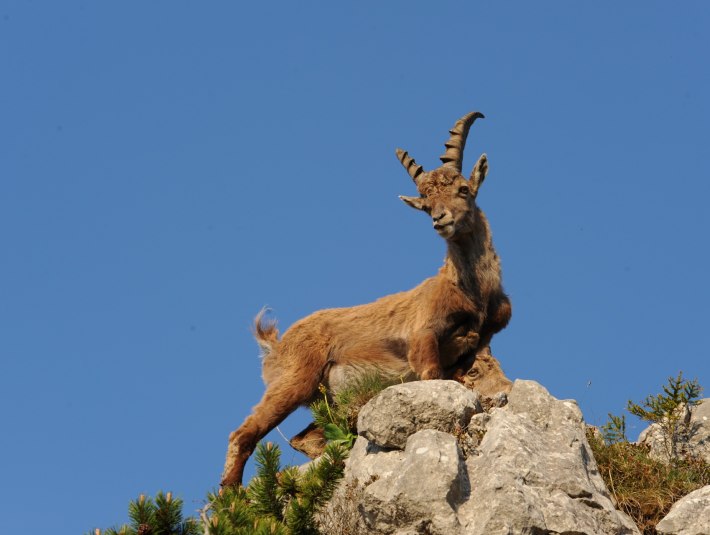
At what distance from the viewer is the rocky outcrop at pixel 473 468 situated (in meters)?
9.63

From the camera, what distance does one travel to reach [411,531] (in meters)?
9.70

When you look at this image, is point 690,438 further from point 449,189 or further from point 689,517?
point 449,189

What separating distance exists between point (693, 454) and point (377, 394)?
3549mm

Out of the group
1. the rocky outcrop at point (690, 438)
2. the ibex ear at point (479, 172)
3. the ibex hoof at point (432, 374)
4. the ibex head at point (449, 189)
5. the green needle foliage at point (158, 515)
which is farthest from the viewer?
the ibex ear at point (479, 172)

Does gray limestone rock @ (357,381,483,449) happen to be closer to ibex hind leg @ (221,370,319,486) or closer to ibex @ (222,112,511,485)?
ibex @ (222,112,511,485)

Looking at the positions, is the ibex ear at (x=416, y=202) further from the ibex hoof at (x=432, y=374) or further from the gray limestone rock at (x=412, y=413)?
the gray limestone rock at (x=412, y=413)

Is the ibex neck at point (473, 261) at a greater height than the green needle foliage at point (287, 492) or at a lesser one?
greater

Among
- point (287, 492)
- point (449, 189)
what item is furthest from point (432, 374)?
point (287, 492)

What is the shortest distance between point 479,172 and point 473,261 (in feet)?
3.64

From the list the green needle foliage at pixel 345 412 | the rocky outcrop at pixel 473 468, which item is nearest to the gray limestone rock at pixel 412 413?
the rocky outcrop at pixel 473 468

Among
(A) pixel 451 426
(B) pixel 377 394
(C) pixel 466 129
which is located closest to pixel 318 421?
(B) pixel 377 394

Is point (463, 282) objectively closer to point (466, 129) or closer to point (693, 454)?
point (466, 129)

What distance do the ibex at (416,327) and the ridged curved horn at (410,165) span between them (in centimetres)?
1

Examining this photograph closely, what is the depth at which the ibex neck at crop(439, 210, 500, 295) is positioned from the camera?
1316 centimetres
